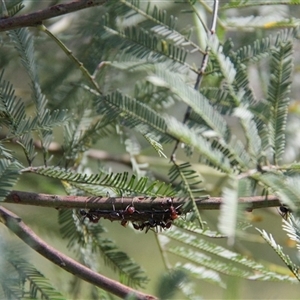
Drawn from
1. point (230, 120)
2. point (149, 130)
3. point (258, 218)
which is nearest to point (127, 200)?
point (149, 130)

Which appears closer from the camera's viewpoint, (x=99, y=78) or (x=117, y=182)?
(x=117, y=182)

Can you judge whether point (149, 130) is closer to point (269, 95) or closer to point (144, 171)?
point (269, 95)

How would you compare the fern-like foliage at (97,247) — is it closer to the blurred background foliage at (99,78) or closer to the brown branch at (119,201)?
the blurred background foliage at (99,78)

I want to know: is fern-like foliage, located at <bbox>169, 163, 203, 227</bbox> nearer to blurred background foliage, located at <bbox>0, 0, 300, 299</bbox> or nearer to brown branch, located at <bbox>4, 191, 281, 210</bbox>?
brown branch, located at <bbox>4, 191, 281, 210</bbox>

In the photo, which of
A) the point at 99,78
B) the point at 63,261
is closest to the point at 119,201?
the point at 63,261

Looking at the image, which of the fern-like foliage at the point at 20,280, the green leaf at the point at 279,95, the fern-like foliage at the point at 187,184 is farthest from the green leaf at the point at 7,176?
the green leaf at the point at 279,95

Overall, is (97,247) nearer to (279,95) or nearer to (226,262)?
(226,262)
